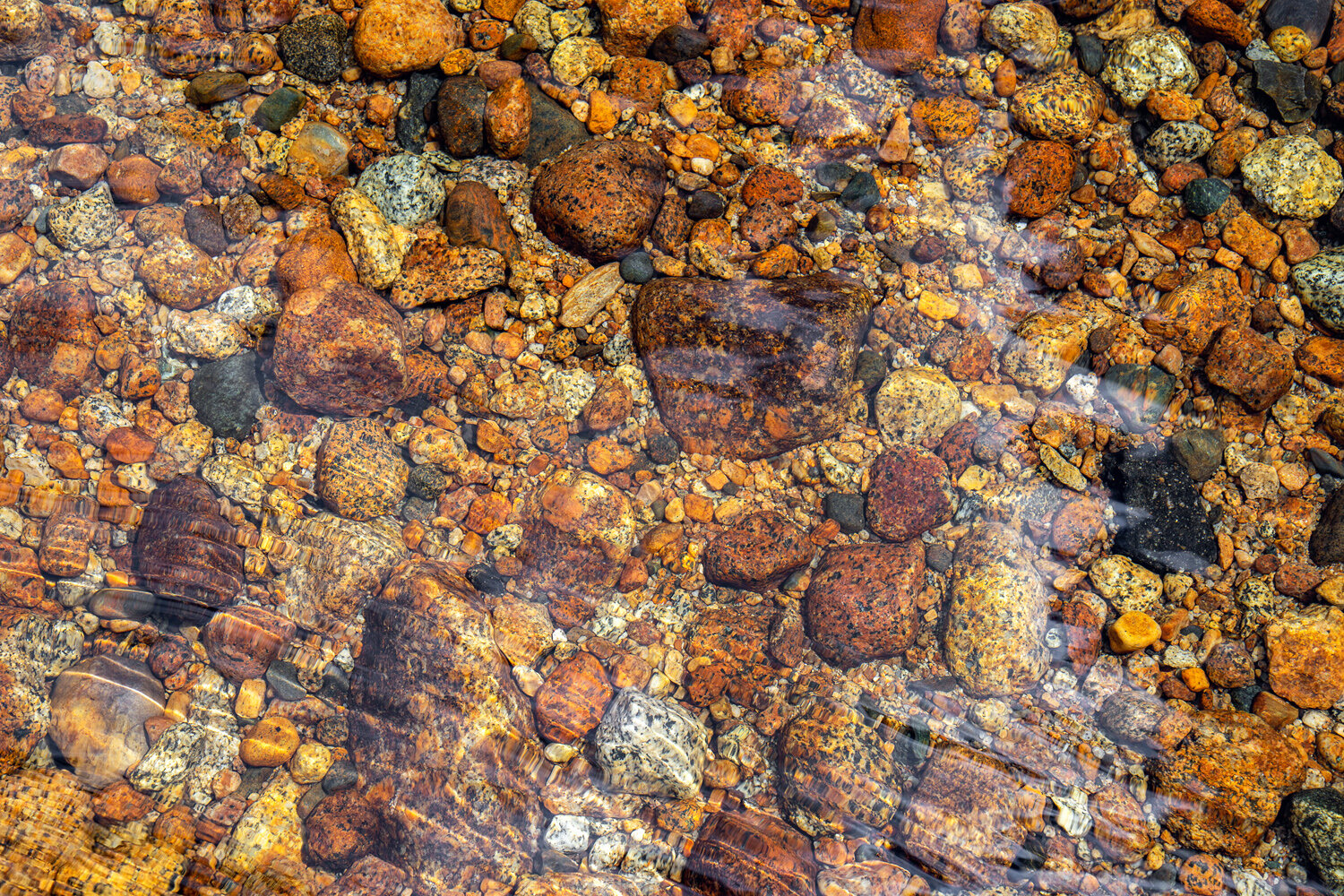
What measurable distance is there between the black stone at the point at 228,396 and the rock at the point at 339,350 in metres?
0.27

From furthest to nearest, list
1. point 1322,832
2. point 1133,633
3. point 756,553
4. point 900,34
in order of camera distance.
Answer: point 900,34
point 756,553
point 1133,633
point 1322,832

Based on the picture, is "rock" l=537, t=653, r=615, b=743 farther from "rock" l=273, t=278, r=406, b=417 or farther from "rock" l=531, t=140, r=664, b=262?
"rock" l=531, t=140, r=664, b=262

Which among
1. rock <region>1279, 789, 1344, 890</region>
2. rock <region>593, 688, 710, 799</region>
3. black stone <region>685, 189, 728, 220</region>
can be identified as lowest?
rock <region>593, 688, 710, 799</region>

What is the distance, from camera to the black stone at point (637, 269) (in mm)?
4391

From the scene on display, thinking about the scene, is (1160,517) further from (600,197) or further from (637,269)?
(600,197)

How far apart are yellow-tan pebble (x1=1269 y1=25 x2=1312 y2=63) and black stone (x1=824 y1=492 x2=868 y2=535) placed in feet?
12.4

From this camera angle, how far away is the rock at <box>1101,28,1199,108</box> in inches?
178

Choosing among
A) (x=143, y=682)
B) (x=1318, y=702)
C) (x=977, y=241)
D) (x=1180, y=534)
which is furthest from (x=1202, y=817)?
(x=143, y=682)

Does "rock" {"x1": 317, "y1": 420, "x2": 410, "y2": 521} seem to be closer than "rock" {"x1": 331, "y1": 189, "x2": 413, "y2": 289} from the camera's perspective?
Yes

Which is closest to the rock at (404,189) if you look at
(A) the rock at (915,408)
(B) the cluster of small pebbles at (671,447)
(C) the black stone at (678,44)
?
(B) the cluster of small pebbles at (671,447)

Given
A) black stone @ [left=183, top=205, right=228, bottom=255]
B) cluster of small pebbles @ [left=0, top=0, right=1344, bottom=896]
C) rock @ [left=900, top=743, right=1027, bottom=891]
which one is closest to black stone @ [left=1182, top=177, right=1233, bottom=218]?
cluster of small pebbles @ [left=0, top=0, right=1344, bottom=896]

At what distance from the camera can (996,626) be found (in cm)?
376

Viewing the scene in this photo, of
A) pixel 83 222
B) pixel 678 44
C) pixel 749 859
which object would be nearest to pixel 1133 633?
pixel 749 859

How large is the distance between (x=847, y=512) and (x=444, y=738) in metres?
2.36
